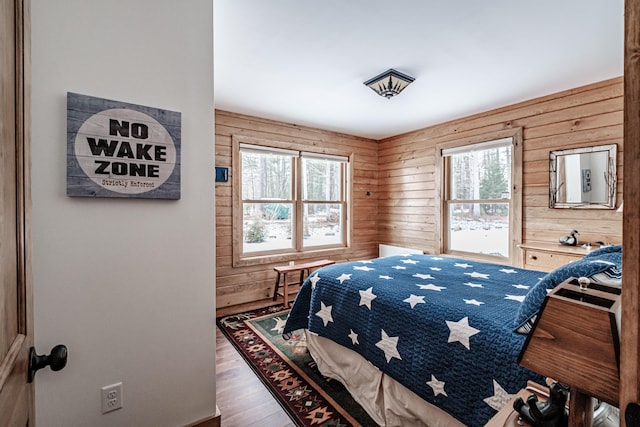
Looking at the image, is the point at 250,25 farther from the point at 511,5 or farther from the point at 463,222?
the point at 463,222

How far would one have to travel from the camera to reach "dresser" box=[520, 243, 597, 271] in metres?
2.70

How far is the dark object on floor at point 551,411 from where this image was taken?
79 centimetres

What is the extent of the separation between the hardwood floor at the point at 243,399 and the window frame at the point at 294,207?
5.31ft

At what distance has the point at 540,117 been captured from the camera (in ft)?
10.7

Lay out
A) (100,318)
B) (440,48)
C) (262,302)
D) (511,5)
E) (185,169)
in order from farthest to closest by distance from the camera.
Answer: (262,302)
(440,48)
(511,5)
(185,169)
(100,318)

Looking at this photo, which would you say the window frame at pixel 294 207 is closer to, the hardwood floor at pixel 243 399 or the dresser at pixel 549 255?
the hardwood floor at pixel 243 399

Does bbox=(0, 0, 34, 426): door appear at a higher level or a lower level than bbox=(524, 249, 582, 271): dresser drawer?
higher

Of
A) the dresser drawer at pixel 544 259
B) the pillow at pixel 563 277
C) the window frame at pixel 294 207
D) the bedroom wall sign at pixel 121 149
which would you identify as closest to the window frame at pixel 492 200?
the dresser drawer at pixel 544 259

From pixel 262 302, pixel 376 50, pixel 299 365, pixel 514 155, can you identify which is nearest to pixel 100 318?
pixel 299 365

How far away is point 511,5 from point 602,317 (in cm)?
205

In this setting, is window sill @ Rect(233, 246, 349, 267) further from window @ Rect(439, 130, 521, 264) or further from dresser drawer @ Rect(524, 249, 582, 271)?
dresser drawer @ Rect(524, 249, 582, 271)

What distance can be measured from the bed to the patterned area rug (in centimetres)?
9

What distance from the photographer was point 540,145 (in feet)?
10.7

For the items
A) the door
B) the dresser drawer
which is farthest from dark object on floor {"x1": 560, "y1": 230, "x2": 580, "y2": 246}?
the door
